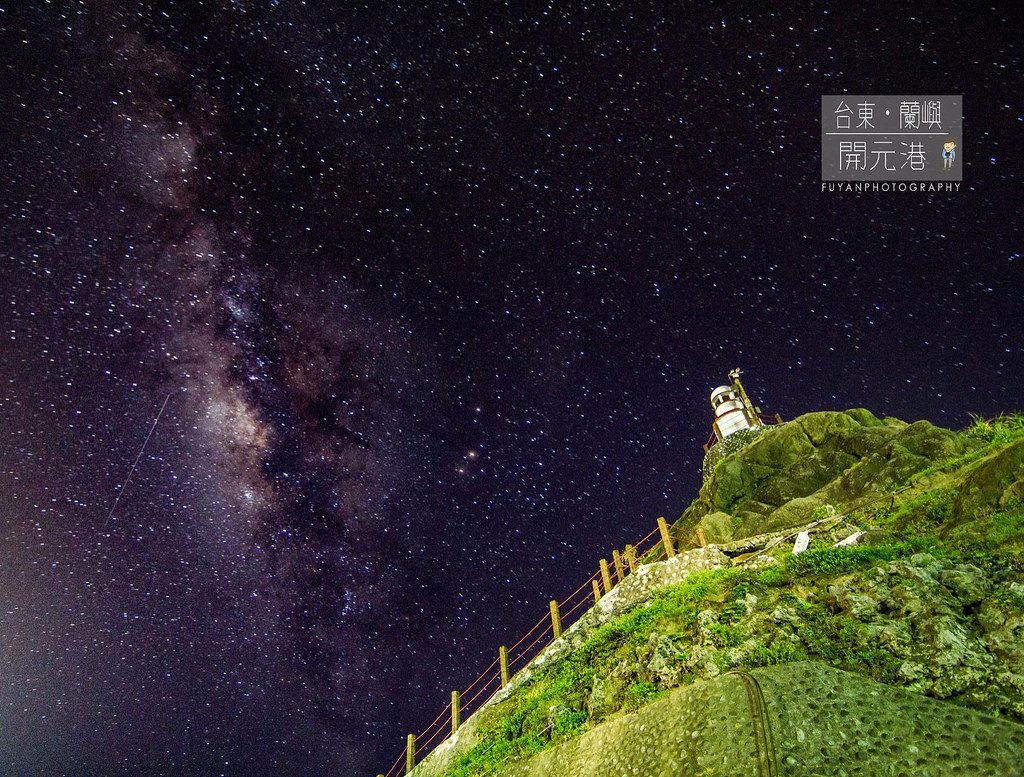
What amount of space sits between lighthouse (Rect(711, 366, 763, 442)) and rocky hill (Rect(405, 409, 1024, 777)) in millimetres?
26000

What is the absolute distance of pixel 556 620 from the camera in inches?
513

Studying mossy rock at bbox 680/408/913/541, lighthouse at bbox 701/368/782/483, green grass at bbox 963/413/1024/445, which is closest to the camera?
green grass at bbox 963/413/1024/445

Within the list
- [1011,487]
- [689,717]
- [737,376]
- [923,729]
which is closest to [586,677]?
[689,717]

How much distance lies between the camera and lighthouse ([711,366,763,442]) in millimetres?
35875

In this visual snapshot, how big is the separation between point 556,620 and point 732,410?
29.9m

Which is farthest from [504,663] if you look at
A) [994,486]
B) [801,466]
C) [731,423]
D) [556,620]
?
[731,423]

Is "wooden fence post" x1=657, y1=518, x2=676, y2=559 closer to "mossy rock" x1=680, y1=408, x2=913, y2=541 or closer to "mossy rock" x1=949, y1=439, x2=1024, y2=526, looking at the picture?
"mossy rock" x1=949, y1=439, x2=1024, y2=526

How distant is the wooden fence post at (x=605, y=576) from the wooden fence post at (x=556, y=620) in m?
1.63

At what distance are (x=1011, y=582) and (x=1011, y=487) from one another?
8.52 feet

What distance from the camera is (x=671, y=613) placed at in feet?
26.1

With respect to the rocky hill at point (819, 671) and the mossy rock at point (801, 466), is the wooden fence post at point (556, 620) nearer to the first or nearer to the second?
the rocky hill at point (819, 671)

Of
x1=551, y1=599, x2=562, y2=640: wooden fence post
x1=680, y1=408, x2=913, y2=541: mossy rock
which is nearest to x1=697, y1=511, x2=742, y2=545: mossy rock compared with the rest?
x1=680, y1=408, x2=913, y2=541: mossy rock

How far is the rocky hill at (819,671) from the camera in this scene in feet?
14.1

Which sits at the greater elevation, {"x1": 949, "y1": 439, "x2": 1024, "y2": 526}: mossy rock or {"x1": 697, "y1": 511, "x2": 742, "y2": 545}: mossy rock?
{"x1": 697, "y1": 511, "x2": 742, "y2": 545}: mossy rock
